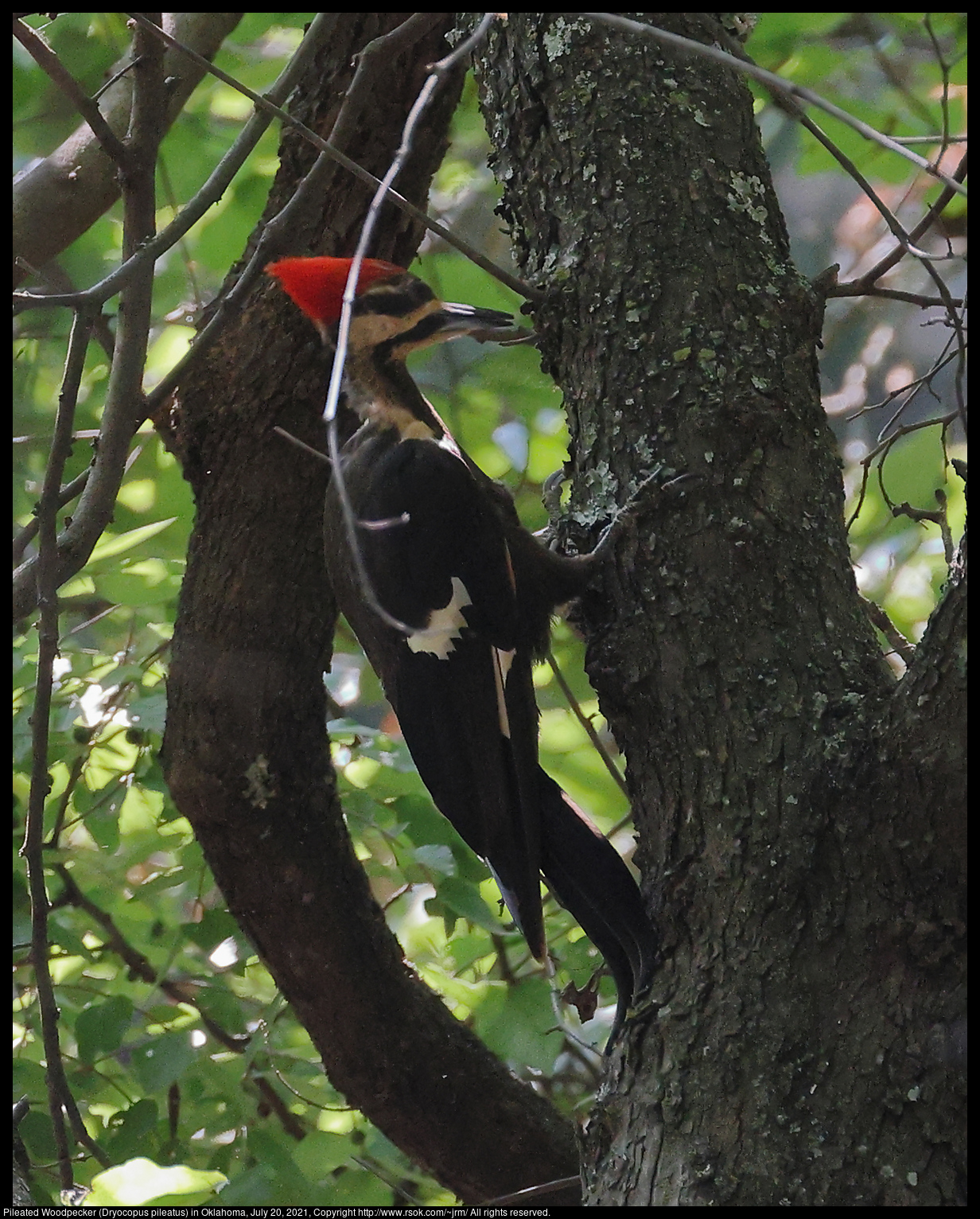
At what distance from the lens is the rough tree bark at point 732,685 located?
3.42 ft

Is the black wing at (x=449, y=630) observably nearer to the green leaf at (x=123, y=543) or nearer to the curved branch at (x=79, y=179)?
the green leaf at (x=123, y=543)

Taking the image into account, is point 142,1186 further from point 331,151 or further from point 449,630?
point 331,151

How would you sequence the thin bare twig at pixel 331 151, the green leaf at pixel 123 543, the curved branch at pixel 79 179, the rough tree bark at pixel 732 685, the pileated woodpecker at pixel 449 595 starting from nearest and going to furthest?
the rough tree bark at pixel 732 685 → the thin bare twig at pixel 331 151 → the pileated woodpecker at pixel 449 595 → the green leaf at pixel 123 543 → the curved branch at pixel 79 179

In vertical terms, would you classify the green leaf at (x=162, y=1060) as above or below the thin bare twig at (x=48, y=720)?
below

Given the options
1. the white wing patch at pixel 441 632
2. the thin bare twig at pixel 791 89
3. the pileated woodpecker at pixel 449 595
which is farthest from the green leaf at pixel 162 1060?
the thin bare twig at pixel 791 89

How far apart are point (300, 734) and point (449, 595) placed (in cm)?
38

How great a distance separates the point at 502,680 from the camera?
5.15 ft

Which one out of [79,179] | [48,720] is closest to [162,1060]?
[48,720]

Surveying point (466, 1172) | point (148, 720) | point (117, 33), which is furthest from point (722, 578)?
point (117, 33)

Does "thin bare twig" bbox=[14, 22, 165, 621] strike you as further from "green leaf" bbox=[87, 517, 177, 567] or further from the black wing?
"green leaf" bbox=[87, 517, 177, 567]

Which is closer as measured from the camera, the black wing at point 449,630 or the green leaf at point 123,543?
the black wing at point 449,630

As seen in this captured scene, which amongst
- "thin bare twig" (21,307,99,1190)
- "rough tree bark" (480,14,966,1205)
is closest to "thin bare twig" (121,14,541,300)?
"rough tree bark" (480,14,966,1205)

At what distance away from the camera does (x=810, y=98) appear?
32.4 inches
